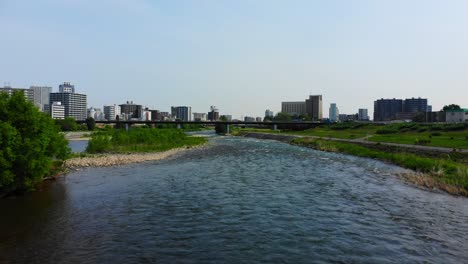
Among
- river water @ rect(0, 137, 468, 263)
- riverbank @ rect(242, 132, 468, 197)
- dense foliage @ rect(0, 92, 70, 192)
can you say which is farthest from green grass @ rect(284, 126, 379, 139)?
dense foliage @ rect(0, 92, 70, 192)

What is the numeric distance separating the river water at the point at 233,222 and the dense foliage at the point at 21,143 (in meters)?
1.84

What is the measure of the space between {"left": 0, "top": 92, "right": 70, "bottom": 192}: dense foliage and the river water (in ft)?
6.04

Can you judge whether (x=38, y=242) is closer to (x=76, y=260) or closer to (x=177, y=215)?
(x=76, y=260)

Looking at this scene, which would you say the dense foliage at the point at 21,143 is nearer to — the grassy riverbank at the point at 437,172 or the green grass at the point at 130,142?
the grassy riverbank at the point at 437,172

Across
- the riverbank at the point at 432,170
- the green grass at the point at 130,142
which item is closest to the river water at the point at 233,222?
the riverbank at the point at 432,170

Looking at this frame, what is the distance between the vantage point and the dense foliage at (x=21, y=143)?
29.7m

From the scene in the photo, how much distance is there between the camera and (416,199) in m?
30.9

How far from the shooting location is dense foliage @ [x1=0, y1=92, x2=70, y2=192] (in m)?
29.7

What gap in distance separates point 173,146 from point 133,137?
11080 mm

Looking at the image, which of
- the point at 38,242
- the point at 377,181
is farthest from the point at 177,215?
the point at 377,181

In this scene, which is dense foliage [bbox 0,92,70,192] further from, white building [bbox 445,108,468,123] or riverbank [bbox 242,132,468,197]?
white building [bbox 445,108,468,123]

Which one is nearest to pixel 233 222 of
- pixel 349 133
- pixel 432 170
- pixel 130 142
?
pixel 432 170

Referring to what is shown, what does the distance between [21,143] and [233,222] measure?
2002 cm

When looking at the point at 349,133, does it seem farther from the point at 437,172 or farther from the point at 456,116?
the point at 437,172
